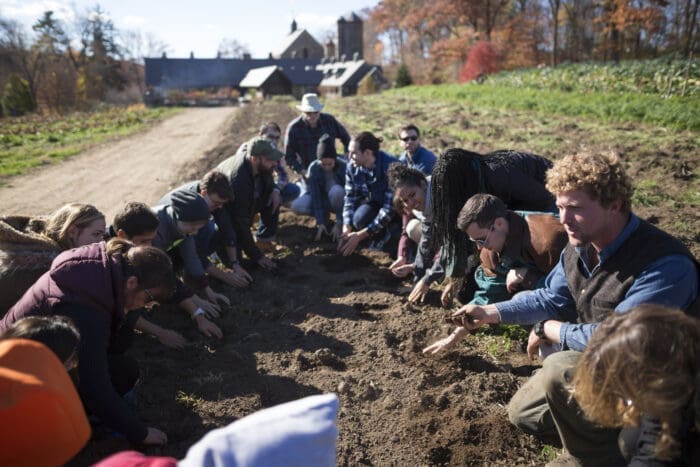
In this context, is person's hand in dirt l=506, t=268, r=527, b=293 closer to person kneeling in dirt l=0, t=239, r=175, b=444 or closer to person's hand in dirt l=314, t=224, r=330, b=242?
person kneeling in dirt l=0, t=239, r=175, b=444

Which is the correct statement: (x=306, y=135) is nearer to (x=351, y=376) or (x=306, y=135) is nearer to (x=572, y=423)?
(x=351, y=376)

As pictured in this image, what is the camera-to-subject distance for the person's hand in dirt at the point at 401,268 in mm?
4496

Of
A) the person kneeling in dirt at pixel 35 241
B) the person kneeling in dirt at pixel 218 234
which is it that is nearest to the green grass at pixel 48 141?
the person kneeling in dirt at pixel 218 234

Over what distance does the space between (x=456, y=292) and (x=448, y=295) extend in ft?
0.24

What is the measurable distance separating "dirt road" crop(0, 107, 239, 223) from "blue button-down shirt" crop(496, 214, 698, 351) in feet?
19.5

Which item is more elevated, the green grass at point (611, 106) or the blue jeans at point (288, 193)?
the green grass at point (611, 106)

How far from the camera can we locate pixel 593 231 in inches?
87.4

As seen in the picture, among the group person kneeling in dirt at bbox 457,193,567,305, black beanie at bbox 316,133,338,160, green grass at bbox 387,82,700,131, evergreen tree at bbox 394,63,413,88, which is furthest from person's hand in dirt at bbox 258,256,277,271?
evergreen tree at bbox 394,63,413,88

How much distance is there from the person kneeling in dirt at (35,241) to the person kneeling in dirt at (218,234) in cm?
106

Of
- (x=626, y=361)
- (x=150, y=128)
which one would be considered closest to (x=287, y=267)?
(x=626, y=361)

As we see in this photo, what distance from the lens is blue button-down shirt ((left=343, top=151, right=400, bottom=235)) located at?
511 cm

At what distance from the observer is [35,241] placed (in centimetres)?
281

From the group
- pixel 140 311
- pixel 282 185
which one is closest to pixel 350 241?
pixel 282 185

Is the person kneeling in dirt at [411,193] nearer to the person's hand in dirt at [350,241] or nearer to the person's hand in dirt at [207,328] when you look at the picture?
the person's hand in dirt at [350,241]
